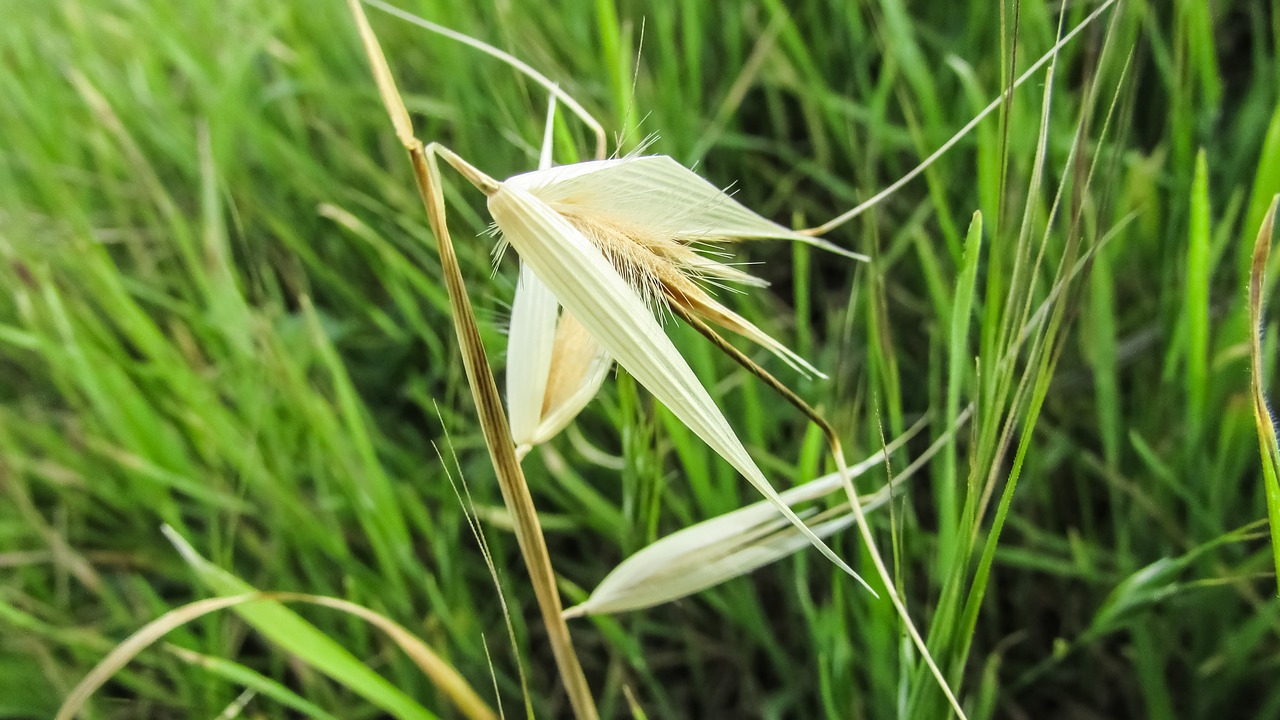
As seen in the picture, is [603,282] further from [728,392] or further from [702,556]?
[728,392]

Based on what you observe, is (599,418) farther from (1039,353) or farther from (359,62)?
(359,62)

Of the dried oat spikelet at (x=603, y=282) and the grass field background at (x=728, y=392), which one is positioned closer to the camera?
the dried oat spikelet at (x=603, y=282)

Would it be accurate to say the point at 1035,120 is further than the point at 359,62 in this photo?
No

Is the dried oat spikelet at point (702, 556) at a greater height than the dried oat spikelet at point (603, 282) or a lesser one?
lesser

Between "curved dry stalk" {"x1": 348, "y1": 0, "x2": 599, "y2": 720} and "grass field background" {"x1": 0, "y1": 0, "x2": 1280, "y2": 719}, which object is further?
"grass field background" {"x1": 0, "y1": 0, "x2": 1280, "y2": 719}

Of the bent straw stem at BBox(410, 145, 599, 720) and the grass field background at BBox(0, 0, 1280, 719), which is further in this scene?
the grass field background at BBox(0, 0, 1280, 719)

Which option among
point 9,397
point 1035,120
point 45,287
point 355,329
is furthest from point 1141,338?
point 9,397

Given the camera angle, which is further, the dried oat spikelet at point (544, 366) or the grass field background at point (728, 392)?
the grass field background at point (728, 392)

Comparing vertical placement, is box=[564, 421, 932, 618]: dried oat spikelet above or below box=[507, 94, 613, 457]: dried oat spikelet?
below

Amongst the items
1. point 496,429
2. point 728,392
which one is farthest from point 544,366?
point 728,392
